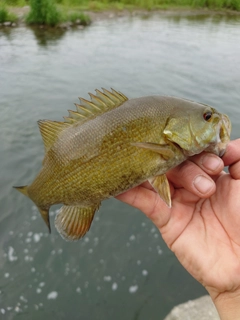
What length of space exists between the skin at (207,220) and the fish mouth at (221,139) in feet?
0.21

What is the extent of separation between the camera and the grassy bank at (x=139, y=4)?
3428cm

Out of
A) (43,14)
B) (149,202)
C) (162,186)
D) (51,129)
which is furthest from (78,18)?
(162,186)

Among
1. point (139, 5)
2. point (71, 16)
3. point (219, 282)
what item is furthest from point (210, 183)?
point (139, 5)

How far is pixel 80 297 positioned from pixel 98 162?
3.40 metres

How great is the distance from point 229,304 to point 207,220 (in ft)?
2.37

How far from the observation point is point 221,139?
2391 mm

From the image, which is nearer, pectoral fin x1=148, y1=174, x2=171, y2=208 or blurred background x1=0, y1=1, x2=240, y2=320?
pectoral fin x1=148, y1=174, x2=171, y2=208

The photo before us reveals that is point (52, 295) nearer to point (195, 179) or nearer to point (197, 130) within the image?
point (195, 179)

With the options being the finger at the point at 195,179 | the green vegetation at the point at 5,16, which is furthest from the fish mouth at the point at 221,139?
the green vegetation at the point at 5,16

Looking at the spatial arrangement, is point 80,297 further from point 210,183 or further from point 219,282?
point 210,183

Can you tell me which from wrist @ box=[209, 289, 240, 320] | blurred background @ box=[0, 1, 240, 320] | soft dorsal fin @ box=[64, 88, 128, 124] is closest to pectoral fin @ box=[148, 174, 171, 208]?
soft dorsal fin @ box=[64, 88, 128, 124]

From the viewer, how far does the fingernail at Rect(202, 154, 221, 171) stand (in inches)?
94.2

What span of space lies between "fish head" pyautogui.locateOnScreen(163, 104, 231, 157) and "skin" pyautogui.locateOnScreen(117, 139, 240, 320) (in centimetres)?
15

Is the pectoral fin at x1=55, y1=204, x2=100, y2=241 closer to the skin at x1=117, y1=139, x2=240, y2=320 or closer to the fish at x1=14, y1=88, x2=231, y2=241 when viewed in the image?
the fish at x1=14, y1=88, x2=231, y2=241
